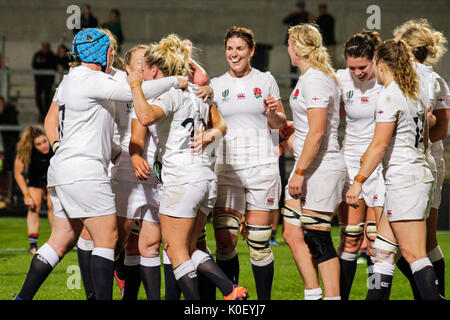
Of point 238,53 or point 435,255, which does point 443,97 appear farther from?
point 238,53

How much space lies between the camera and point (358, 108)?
18.4ft

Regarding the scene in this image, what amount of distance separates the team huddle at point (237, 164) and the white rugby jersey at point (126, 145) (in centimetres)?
1

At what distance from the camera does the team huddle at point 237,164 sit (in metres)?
4.55

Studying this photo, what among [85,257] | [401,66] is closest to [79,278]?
[85,257]

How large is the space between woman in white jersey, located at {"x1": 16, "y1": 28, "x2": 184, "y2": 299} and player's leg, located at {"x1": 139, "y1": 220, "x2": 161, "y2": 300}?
0.44 m

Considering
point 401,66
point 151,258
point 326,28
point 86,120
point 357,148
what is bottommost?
point 151,258

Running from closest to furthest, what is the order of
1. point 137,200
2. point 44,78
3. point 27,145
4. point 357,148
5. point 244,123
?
point 137,200, point 244,123, point 357,148, point 27,145, point 44,78

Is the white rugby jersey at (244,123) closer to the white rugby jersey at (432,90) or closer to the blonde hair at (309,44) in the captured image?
the blonde hair at (309,44)

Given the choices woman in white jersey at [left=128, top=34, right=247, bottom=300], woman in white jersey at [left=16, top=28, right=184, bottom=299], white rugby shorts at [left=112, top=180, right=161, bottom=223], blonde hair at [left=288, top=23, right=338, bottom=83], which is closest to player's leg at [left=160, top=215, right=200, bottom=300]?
woman in white jersey at [left=128, top=34, right=247, bottom=300]

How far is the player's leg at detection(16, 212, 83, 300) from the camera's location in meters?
4.76

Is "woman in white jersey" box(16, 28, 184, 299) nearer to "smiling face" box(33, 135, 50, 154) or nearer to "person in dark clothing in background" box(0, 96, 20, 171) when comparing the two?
"smiling face" box(33, 135, 50, 154)

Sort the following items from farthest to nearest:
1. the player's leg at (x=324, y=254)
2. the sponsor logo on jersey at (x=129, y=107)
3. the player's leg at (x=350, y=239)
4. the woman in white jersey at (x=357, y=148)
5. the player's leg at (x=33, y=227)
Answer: the player's leg at (x=33, y=227)
the player's leg at (x=350, y=239)
the woman in white jersey at (x=357, y=148)
the sponsor logo on jersey at (x=129, y=107)
the player's leg at (x=324, y=254)

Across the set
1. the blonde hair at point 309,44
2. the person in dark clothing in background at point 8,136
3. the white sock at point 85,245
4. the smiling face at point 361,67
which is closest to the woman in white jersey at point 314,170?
the blonde hair at point 309,44

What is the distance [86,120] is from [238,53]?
1327 millimetres
